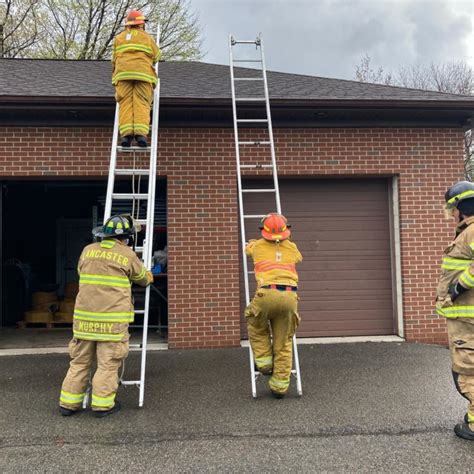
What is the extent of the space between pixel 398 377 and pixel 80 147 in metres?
5.06

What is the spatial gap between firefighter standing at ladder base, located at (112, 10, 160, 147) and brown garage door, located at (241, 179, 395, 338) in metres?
2.42

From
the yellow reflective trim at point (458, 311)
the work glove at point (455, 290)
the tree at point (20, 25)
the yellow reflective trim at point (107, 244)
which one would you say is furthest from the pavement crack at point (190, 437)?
the tree at point (20, 25)

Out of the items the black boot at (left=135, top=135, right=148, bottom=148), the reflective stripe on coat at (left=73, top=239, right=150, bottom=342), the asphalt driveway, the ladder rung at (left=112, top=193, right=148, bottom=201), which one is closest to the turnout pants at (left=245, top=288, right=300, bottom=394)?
the asphalt driveway

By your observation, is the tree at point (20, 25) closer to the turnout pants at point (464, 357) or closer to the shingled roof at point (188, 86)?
the shingled roof at point (188, 86)

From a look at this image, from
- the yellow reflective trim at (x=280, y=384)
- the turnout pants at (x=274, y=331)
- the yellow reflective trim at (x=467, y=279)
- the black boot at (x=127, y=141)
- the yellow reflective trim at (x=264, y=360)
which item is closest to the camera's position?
the yellow reflective trim at (x=467, y=279)

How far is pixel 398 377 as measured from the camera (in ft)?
16.5

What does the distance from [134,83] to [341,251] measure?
12.8 feet

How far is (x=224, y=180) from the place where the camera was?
647 cm

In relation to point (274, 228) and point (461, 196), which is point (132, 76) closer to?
point (274, 228)

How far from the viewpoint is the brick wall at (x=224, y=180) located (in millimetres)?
6297

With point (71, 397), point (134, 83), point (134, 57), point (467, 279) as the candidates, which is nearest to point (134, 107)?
point (134, 83)

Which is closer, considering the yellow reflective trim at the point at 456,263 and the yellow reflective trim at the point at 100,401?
the yellow reflective trim at the point at 456,263

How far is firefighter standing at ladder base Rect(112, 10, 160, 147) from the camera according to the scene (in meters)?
4.71

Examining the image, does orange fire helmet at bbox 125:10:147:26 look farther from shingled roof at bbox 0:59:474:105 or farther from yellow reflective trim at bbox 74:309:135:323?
yellow reflective trim at bbox 74:309:135:323
